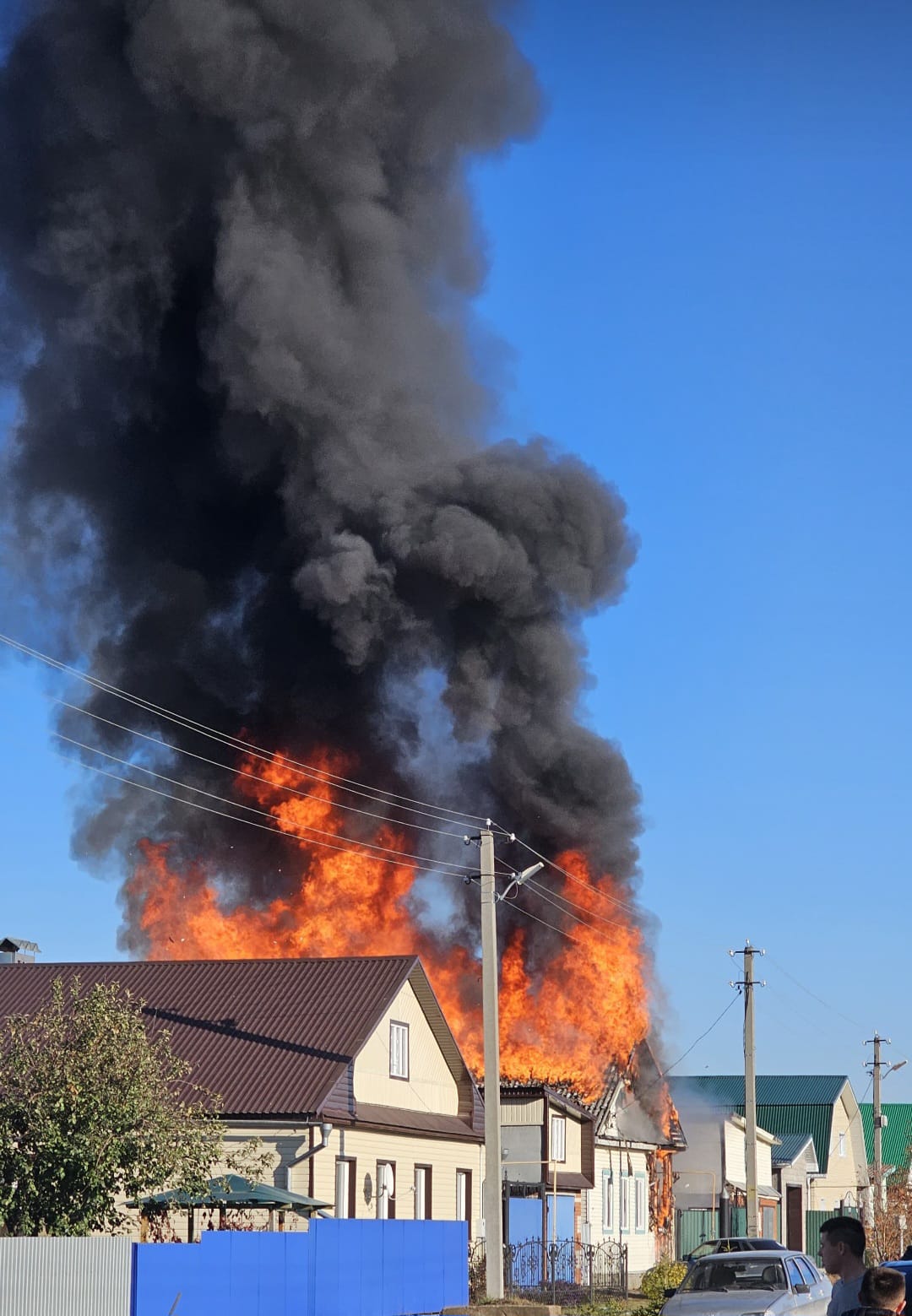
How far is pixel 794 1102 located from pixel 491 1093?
144 ft

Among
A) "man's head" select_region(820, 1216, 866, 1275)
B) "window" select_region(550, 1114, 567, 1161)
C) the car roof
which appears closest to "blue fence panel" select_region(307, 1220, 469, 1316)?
the car roof

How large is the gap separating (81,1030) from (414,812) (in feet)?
97.2

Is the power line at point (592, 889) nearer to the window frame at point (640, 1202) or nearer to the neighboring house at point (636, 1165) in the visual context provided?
the neighboring house at point (636, 1165)

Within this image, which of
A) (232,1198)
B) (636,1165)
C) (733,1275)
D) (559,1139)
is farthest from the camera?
(636,1165)

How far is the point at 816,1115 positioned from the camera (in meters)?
66.4

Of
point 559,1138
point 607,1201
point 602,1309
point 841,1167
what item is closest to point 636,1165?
point 607,1201

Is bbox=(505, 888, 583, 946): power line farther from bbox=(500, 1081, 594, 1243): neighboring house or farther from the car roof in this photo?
the car roof

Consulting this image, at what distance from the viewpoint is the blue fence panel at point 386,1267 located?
22.7 meters

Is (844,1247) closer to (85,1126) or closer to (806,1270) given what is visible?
(85,1126)

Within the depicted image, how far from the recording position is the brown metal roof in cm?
2838

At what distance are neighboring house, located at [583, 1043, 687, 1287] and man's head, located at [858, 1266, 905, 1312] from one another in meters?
34.2

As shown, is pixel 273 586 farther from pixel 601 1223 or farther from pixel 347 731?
pixel 601 1223

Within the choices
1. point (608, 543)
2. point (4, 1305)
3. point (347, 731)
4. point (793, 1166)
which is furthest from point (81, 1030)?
point (793, 1166)

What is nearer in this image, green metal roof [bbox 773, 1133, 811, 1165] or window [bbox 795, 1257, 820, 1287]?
window [bbox 795, 1257, 820, 1287]
